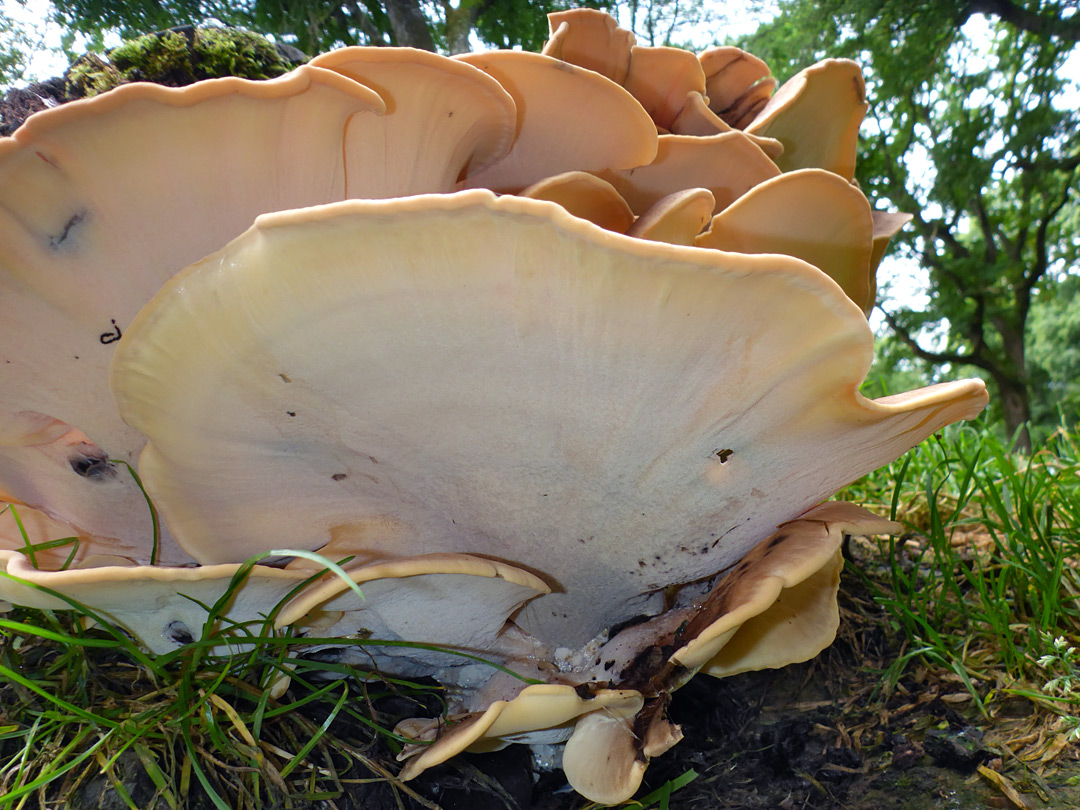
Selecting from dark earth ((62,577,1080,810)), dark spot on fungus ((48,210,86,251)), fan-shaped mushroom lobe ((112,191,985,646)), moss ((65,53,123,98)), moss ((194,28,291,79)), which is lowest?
dark earth ((62,577,1080,810))

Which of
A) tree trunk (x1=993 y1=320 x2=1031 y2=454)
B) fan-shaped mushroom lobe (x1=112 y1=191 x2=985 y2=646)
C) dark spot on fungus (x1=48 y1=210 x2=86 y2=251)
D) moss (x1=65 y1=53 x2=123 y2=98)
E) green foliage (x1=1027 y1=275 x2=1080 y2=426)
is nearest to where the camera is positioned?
fan-shaped mushroom lobe (x1=112 y1=191 x2=985 y2=646)

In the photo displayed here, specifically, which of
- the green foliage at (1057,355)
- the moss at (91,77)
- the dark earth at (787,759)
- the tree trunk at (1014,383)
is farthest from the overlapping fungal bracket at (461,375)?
the green foliage at (1057,355)

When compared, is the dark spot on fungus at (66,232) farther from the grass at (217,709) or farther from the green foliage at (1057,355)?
the green foliage at (1057,355)

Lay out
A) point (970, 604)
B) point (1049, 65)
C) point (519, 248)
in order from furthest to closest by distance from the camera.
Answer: point (1049, 65) → point (970, 604) → point (519, 248)

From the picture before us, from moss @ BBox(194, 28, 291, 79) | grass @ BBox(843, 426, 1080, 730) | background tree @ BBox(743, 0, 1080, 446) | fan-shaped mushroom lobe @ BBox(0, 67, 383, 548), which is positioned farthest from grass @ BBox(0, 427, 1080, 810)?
background tree @ BBox(743, 0, 1080, 446)

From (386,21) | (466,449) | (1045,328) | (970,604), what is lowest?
(1045,328)

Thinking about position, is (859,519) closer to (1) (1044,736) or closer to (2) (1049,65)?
(1) (1044,736)

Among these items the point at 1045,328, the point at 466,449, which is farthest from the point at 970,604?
the point at 1045,328

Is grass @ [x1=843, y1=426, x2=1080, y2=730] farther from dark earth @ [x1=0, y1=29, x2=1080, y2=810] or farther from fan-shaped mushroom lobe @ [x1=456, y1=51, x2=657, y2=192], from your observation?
fan-shaped mushroom lobe @ [x1=456, y1=51, x2=657, y2=192]
